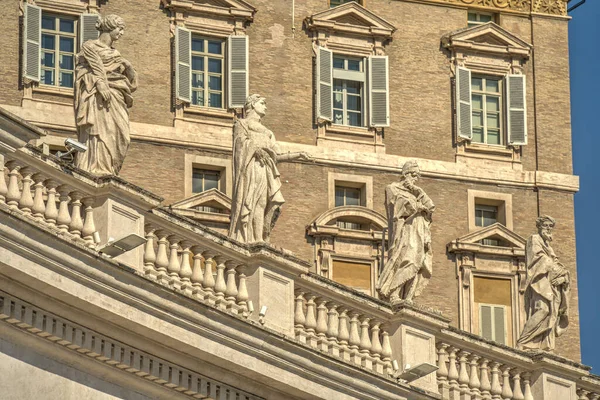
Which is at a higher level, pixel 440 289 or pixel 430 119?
pixel 430 119

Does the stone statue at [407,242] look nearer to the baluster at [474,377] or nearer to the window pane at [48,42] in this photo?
the baluster at [474,377]

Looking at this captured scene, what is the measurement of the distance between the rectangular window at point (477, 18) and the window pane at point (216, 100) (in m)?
6.39

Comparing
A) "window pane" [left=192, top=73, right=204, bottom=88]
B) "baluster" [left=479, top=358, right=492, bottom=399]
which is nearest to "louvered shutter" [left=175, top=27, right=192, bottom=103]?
"window pane" [left=192, top=73, right=204, bottom=88]

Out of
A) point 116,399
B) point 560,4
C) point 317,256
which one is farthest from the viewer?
→ point 560,4

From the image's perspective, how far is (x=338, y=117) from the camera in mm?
54312

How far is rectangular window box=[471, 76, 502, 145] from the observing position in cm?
5556

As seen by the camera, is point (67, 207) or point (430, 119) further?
point (430, 119)

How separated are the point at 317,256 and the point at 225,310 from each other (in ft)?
72.6

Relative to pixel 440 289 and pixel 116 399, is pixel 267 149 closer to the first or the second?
pixel 116 399

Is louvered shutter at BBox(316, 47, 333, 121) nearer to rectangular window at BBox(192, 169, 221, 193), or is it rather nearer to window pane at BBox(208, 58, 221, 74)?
window pane at BBox(208, 58, 221, 74)

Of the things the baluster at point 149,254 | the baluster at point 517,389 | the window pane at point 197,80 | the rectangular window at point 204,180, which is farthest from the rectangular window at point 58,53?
the baluster at point 149,254

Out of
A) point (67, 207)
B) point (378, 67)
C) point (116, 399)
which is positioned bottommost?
point (116, 399)

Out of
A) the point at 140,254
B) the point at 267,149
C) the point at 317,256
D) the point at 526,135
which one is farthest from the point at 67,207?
the point at 526,135

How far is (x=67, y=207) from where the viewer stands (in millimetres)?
29797
